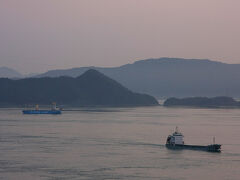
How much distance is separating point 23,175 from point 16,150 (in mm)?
15069

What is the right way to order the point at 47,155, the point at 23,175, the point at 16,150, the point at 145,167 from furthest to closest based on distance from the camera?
A: the point at 16,150 < the point at 47,155 < the point at 145,167 < the point at 23,175

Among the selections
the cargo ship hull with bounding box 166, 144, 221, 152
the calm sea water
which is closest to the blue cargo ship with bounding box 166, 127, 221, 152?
the cargo ship hull with bounding box 166, 144, 221, 152

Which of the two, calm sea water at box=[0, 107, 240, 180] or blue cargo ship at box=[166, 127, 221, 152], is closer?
calm sea water at box=[0, 107, 240, 180]

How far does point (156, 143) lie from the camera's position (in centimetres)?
6438

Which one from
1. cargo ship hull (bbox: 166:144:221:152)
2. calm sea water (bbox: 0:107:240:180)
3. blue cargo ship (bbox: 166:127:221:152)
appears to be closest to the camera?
calm sea water (bbox: 0:107:240:180)

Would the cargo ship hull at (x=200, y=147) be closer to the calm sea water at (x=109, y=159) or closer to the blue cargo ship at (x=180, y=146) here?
the blue cargo ship at (x=180, y=146)

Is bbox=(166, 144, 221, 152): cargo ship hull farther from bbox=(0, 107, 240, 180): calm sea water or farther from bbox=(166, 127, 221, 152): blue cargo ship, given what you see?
bbox=(0, 107, 240, 180): calm sea water

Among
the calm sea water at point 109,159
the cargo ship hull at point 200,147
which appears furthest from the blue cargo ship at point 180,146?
the calm sea water at point 109,159

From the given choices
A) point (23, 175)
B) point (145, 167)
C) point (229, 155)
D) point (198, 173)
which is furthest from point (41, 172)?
point (229, 155)

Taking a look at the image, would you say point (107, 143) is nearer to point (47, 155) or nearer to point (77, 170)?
point (47, 155)

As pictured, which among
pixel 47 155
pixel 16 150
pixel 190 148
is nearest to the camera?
pixel 47 155

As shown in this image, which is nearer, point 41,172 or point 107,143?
point 41,172

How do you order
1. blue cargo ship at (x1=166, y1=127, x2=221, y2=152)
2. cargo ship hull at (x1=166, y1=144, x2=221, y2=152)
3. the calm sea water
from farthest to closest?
blue cargo ship at (x1=166, y1=127, x2=221, y2=152) < cargo ship hull at (x1=166, y1=144, x2=221, y2=152) < the calm sea water

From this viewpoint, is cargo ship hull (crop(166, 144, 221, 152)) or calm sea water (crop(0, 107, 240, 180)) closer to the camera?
calm sea water (crop(0, 107, 240, 180))
